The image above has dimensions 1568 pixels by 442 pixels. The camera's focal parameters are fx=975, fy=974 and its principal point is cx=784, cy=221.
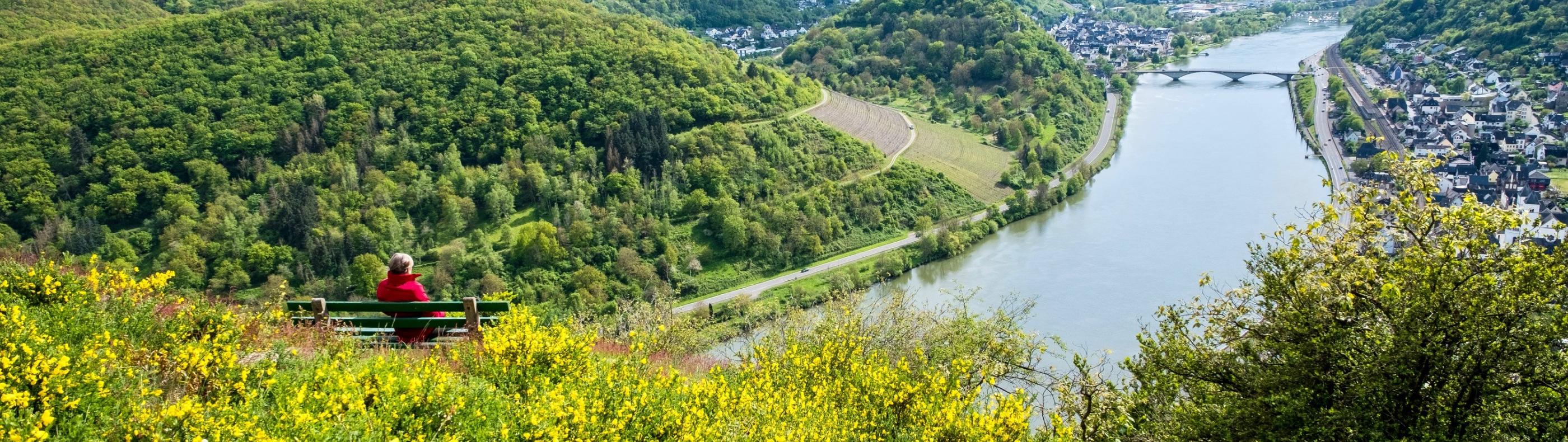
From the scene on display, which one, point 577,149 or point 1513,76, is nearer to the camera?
point 577,149

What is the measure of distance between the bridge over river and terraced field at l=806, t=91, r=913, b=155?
23223mm

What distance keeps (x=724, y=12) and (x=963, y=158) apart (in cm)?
4222

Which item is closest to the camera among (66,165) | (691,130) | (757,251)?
(757,251)

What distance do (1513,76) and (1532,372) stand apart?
56.2 m

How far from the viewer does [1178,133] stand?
47750mm

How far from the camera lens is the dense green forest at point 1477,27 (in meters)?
53.4

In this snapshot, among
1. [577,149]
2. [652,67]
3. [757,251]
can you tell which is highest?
[652,67]

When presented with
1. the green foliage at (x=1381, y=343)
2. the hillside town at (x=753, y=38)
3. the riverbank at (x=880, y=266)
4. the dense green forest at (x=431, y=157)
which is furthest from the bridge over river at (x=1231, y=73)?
the green foliage at (x=1381, y=343)

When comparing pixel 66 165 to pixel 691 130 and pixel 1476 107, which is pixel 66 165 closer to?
pixel 691 130

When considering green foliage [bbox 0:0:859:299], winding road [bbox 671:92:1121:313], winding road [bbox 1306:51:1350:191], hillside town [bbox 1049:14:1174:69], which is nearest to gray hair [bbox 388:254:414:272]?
winding road [bbox 671:92:1121:313]

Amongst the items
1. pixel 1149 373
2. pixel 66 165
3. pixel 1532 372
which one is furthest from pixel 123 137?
pixel 1532 372

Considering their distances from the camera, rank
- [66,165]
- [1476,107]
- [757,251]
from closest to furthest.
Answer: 1. [757,251]
2. [66,165]
3. [1476,107]

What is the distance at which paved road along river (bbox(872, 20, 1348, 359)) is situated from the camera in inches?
1059

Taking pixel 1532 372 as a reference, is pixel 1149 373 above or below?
below
